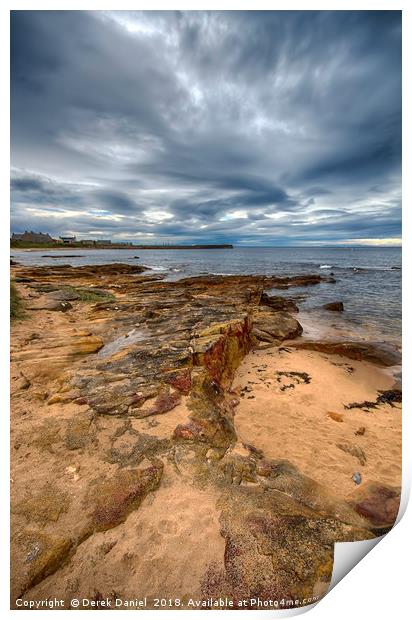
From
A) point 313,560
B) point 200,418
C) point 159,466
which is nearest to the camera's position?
point 313,560

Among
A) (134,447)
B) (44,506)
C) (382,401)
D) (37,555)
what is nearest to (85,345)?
(134,447)

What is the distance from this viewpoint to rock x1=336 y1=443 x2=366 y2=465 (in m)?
4.60

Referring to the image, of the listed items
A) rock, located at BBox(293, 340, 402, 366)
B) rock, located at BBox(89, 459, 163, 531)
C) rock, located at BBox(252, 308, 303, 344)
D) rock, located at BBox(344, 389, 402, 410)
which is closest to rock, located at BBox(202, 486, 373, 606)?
rock, located at BBox(89, 459, 163, 531)

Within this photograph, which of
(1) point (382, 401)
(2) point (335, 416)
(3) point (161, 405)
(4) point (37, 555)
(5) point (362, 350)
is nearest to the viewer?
(4) point (37, 555)

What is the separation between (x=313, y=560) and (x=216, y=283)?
22.2 metres

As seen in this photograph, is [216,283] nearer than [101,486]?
No

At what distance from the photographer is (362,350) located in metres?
10.3

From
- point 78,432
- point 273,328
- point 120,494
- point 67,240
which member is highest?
point 67,240

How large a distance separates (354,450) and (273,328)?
22.5 ft

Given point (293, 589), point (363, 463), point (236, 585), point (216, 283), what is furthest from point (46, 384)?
point (216, 283)

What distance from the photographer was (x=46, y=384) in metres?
5.02

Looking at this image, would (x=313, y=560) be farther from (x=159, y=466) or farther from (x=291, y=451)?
(x=291, y=451)

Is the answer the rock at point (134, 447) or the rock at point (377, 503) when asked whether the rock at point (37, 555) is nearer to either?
the rock at point (134, 447)

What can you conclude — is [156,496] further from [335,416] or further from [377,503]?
[335,416]
